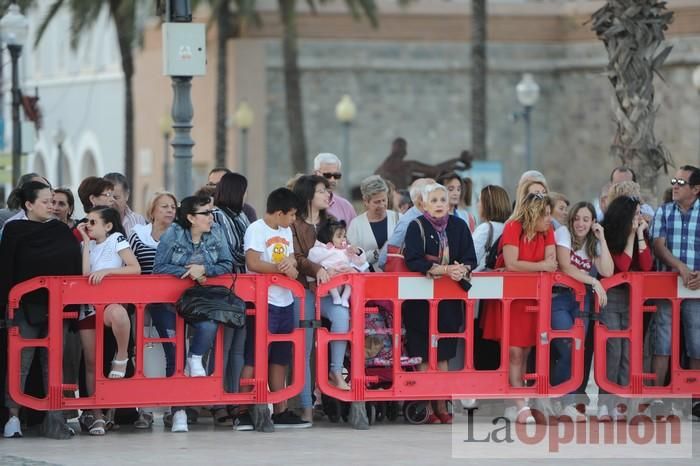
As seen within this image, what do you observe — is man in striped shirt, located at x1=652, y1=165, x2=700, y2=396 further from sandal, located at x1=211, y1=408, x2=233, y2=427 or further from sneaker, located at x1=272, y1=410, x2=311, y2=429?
sandal, located at x1=211, y1=408, x2=233, y2=427

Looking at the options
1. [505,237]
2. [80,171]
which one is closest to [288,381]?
[505,237]

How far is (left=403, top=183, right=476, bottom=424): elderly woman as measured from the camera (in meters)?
13.1

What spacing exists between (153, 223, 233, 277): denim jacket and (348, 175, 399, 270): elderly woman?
1.65 m

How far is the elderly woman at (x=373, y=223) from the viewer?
14125 mm

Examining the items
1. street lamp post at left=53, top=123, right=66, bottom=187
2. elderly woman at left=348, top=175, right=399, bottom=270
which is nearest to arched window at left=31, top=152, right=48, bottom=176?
street lamp post at left=53, top=123, right=66, bottom=187

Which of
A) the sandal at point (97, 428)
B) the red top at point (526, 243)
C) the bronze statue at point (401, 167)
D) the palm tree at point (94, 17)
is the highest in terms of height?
the palm tree at point (94, 17)

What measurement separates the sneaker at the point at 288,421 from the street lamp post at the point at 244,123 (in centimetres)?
3293

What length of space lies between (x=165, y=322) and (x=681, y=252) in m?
4.08

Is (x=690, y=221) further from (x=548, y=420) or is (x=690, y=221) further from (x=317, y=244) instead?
(x=317, y=244)

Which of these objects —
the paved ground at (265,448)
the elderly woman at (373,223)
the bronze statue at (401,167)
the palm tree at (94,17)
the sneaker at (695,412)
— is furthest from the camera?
the palm tree at (94,17)

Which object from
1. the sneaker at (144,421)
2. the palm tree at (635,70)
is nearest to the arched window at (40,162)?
the palm tree at (635,70)

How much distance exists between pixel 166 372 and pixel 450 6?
39070 millimetres

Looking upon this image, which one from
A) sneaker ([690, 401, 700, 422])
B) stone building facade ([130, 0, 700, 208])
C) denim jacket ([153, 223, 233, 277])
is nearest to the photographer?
denim jacket ([153, 223, 233, 277])

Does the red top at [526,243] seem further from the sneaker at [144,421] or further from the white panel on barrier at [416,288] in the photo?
the sneaker at [144,421]
